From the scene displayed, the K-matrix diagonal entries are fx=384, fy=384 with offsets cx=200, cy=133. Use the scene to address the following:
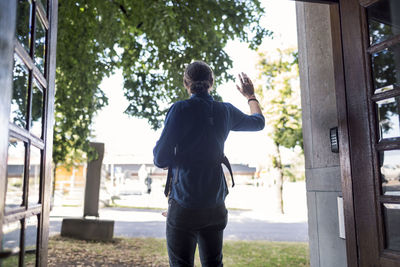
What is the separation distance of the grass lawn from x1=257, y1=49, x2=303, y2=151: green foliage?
669 centimetres

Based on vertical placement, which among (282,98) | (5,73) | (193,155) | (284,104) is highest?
(282,98)

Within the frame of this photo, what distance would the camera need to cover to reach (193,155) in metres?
2.12

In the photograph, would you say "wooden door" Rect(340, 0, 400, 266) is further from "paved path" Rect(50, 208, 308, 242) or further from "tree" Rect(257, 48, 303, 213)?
"tree" Rect(257, 48, 303, 213)

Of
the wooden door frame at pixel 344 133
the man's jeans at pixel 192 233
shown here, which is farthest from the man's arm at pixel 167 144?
the wooden door frame at pixel 344 133

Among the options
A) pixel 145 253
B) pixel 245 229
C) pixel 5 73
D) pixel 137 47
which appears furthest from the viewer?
pixel 245 229

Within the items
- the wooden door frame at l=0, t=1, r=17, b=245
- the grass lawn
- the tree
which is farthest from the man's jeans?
the tree

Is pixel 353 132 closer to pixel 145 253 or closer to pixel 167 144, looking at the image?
pixel 167 144

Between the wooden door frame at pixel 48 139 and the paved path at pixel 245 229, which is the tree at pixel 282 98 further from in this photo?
the wooden door frame at pixel 48 139

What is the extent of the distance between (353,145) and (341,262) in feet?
3.15

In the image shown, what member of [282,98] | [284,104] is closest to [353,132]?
[284,104]

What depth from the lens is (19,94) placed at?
1.77 m

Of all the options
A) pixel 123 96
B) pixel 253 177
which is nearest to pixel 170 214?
pixel 123 96

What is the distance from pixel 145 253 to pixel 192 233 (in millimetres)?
6273

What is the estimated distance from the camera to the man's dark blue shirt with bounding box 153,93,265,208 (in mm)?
2098
